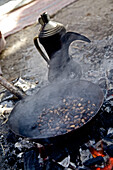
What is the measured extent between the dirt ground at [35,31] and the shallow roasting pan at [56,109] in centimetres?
142

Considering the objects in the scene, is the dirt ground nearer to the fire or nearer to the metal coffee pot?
the metal coffee pot

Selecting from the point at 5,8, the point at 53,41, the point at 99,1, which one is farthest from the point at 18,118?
the point at 5,8

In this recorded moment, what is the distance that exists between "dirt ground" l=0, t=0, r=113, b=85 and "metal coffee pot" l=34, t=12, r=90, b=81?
729 mm

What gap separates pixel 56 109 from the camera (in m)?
2.71

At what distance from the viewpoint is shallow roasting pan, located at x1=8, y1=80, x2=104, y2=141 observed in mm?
2375

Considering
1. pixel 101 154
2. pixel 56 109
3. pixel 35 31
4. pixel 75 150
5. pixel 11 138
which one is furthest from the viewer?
pixel 35 31

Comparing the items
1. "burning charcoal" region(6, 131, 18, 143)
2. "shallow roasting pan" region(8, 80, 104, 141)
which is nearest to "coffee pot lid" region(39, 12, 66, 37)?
"shallow roasting pan" region(8, 80, 104, 141)

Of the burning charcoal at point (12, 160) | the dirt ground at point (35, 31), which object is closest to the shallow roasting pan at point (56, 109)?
the burning charcoal at point (12, 160)

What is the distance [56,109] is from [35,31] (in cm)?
461

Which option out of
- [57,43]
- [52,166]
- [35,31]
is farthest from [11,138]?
[35,31]

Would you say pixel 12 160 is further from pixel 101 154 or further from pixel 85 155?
pixel 101 154

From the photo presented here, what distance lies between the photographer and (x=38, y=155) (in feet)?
8.68

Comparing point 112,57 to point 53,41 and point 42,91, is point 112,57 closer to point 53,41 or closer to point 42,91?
point 53,41

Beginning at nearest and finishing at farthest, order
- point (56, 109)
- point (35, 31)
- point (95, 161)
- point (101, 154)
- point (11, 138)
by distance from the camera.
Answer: point (95, 161) → point (101, 154) → point (56, 109) → point (11, 138) → point (35, 31)
